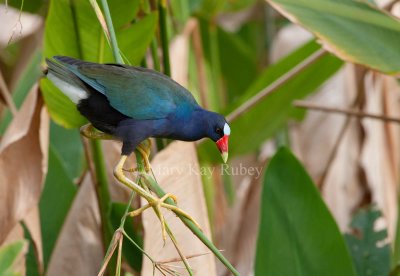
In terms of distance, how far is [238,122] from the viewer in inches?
65.9

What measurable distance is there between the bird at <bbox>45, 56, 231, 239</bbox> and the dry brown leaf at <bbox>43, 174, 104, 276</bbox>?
0.42 meters

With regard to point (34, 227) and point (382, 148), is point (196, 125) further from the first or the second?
point (382, 148)

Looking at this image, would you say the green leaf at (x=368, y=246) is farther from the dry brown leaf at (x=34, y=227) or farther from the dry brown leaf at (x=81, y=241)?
the dry brown leaf at (x=34, y=227)

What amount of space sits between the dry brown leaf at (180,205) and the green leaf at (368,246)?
1.45ft

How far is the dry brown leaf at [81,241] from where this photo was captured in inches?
60.1

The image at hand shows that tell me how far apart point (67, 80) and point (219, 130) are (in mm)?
237

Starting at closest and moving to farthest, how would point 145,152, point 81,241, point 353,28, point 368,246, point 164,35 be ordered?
point 145,152
point 353,28
point 164,35
point 81,241
point 368,246

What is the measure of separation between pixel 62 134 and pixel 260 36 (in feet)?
4.45

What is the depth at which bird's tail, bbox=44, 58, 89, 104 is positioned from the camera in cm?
111

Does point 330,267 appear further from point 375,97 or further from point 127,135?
point 375,97

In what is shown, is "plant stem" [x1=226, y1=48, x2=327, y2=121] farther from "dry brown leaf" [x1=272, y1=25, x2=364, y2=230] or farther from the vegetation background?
"dry brown leaf" [x1=272, y1=25, x2=364, y2=230]

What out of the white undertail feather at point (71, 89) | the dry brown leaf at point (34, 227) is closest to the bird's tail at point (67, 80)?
the white undertail feather at point (71, 89)

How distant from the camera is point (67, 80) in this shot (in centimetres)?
112

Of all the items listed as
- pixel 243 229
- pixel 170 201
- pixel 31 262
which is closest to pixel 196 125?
pixel 170 201
